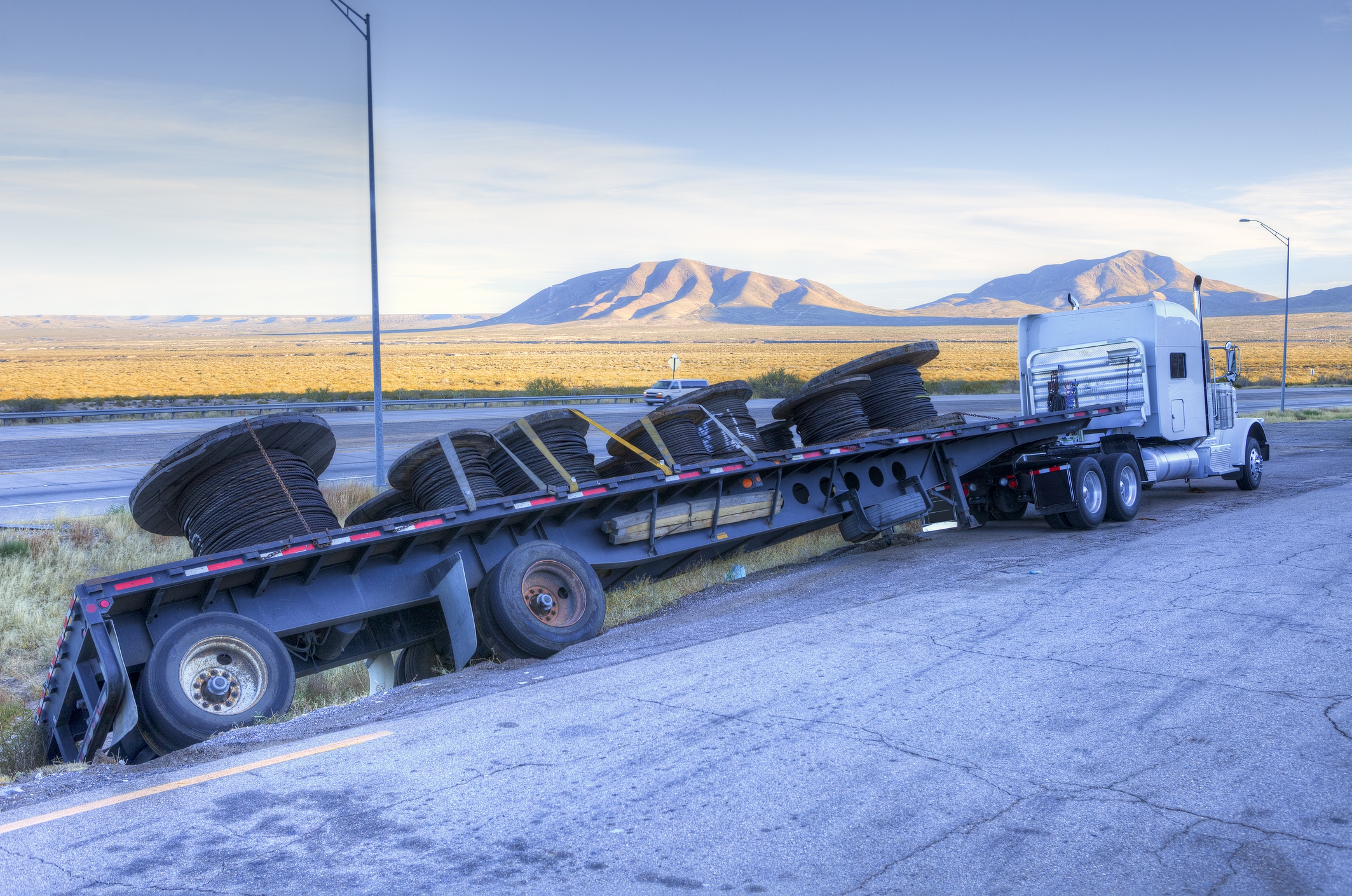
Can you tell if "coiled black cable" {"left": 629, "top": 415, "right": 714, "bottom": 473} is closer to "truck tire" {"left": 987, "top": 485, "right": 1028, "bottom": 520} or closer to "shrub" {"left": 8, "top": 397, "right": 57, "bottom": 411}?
"truck tire" {"left": 987, "top": 485, "right": 1028, "bottom": 520}

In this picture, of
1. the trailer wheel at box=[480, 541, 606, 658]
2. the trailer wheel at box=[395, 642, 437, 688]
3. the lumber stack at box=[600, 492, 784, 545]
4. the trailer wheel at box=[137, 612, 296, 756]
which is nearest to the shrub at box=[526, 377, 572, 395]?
the lumber stack at box=[600, 492, 784, 545]

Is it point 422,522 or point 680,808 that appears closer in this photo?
point 680,808

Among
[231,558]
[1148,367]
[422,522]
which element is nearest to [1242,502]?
[1148,367]

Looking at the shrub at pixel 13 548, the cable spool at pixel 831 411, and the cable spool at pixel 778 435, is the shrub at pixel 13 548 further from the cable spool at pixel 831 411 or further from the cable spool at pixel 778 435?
the cable spool at pixel 831 411

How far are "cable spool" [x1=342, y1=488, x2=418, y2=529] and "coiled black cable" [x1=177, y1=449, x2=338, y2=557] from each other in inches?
63.7

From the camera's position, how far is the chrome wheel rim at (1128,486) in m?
15.0

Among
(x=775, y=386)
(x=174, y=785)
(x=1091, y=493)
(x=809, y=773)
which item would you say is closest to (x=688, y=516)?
(x=809, y=773)

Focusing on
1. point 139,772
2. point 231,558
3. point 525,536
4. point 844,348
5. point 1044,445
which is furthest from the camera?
point 844,348

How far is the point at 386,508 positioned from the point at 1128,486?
1035cm

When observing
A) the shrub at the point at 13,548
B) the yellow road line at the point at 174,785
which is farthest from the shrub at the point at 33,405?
the yellow road line at the point at 174,785

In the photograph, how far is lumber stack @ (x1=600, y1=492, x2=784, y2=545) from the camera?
10383mm

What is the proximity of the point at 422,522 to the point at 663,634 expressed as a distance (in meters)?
2.26

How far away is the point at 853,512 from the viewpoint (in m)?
12.8

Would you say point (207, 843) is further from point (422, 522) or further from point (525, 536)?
point (525, 536)
